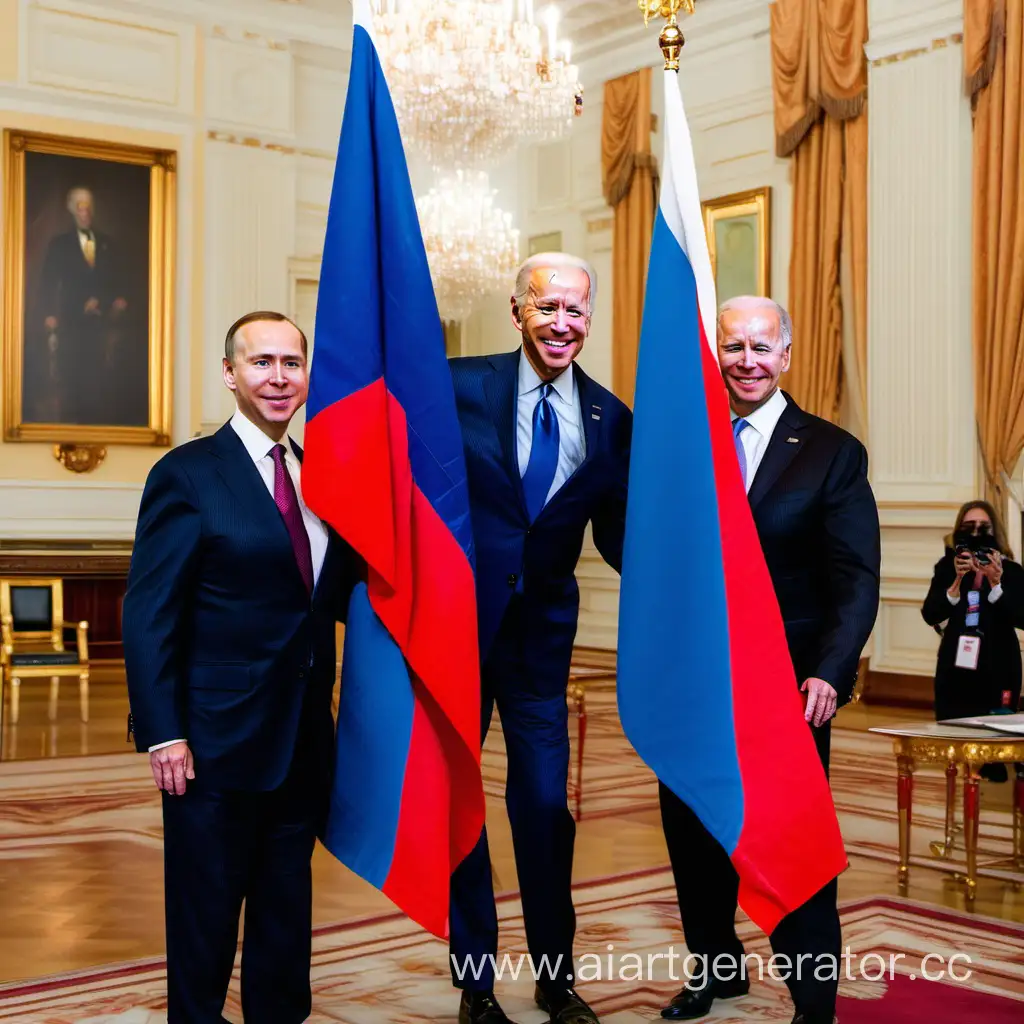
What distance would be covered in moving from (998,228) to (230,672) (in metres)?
7.64

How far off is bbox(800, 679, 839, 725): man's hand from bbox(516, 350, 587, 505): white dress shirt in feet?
2.44

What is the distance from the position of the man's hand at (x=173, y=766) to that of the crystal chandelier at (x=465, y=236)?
8.79m

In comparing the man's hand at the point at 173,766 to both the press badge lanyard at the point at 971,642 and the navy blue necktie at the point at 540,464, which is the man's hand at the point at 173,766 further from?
the press badge lanyard at the point at 971,642

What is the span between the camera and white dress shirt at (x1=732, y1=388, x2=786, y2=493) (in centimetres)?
309

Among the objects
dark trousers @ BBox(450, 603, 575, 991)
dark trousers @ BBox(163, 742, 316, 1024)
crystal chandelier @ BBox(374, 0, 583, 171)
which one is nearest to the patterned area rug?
dark trousers @ BBox(450, 603, 575, 991)

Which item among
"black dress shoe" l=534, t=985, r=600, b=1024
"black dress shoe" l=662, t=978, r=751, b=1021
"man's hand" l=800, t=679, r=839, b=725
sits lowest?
"black dress shoe" l=662, t=978, r=751, b=1021

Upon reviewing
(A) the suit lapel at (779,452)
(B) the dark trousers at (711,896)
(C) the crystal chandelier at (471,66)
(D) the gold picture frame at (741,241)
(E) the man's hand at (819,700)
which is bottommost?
(B) the dark trousers at (711,896)

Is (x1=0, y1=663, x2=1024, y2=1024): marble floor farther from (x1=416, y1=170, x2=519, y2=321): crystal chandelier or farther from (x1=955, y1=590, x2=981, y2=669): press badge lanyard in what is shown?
(x1=416, y1=170, x2=519, y2=321): crystal chandelier

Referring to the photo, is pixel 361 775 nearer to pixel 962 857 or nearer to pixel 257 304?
pixel 962 857

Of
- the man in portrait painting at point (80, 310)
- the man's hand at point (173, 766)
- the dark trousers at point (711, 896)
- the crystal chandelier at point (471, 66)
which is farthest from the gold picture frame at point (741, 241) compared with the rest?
the man's hand at point (173, 766)

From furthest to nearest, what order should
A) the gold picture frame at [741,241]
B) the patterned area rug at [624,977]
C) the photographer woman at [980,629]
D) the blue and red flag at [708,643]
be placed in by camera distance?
the gold picture frame at [741,241]
the photographer woman at [980,629]
the patterned area rug at [624,977]
the blue and red flag at [708,643]

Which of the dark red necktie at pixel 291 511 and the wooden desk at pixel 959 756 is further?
the wooden desk at pixel 959 756

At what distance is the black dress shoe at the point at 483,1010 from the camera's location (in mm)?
3014

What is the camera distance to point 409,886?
9.07 ft
